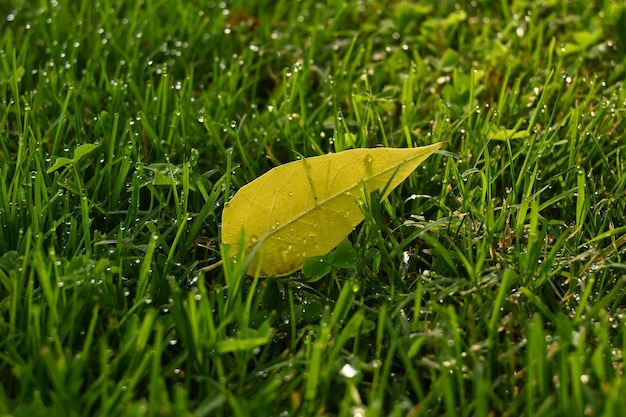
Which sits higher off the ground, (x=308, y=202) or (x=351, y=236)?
(x=308, y=202)

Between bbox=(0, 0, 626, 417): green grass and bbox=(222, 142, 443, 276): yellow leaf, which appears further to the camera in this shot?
bbox=(222, 142, 443, 276): yellow leaf

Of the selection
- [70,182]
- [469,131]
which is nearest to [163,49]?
[70,182]

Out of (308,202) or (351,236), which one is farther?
(351,236)

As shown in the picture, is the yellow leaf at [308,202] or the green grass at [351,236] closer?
the green grass at [351,236]

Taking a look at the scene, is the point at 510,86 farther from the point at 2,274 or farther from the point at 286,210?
the point at 2,274
